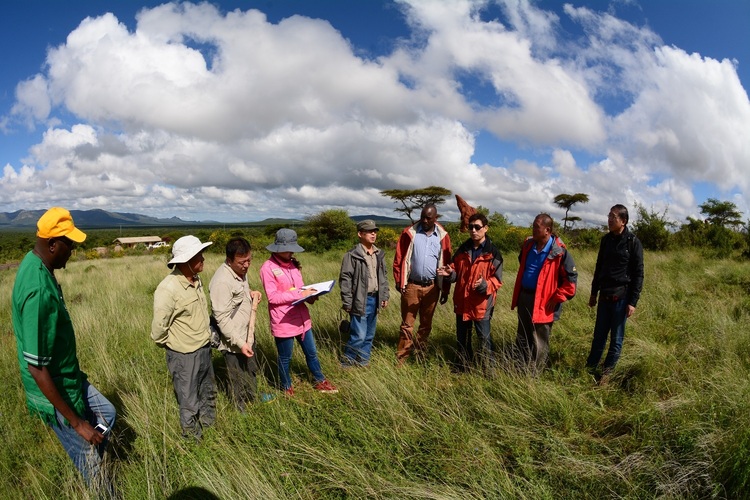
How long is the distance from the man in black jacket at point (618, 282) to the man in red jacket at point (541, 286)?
403 mm

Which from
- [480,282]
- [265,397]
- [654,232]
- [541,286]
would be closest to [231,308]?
[265,397]

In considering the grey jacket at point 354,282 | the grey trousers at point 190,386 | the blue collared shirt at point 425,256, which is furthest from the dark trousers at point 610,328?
the grey trousers at point 190,386

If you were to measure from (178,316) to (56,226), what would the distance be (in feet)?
3.45

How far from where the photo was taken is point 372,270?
4273 mm

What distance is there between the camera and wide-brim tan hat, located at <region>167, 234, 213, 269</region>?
2.73 metres

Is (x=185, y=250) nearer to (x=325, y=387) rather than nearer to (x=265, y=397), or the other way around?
(x=265, y=397)

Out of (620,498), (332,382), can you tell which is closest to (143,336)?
(332,382)

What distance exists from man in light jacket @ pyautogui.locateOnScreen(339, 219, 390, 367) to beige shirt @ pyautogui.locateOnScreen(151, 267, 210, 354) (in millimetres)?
1585

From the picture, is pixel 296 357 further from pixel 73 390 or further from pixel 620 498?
pixel 620 498

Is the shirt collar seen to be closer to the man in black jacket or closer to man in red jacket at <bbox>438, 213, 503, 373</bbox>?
man in red jacket at <bbox>438, 213, 503, 373</bbox>

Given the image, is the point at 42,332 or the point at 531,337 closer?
the point at 42,332

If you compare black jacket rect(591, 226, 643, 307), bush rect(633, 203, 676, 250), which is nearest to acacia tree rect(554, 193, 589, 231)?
bush rect(633, 203, 676, 250)

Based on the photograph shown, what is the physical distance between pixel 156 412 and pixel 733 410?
4358 mm

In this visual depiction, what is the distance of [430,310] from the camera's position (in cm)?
447
